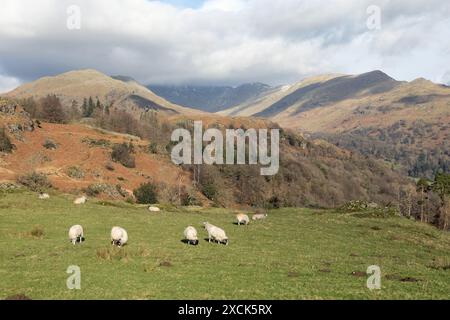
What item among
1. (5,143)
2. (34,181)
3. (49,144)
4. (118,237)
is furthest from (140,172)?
(118,237)

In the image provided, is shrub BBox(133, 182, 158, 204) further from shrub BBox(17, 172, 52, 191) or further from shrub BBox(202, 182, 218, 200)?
shrub BBox(202, 182, 218, 200)

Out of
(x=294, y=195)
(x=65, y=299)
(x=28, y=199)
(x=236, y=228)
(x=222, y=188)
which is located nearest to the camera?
(x=65, y=299)

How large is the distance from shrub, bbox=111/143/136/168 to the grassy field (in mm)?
67199

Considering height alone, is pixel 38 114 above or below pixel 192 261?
above

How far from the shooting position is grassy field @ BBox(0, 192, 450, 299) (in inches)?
778

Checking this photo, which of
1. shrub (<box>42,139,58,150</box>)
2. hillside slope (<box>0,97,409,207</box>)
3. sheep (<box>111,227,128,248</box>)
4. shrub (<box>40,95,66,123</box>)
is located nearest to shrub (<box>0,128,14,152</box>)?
hillside slope (<box>0,97,409,207</box>)

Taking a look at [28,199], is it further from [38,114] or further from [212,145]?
[212,145]

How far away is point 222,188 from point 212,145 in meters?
51.3

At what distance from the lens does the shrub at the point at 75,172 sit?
323 ft

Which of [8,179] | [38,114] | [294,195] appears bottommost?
[294,195]
